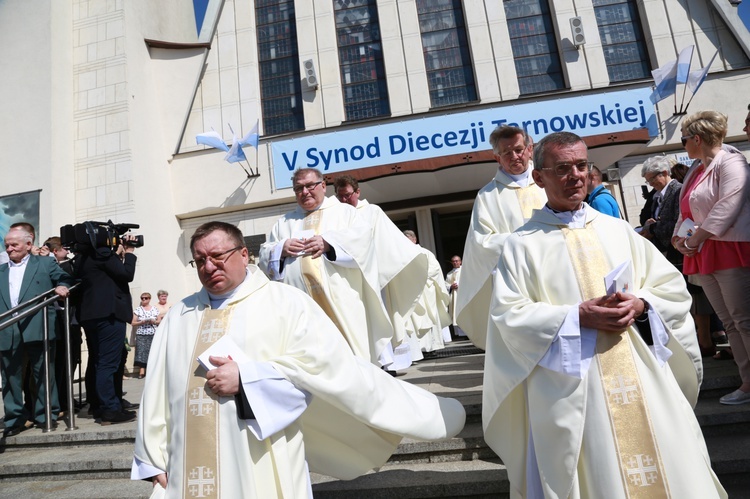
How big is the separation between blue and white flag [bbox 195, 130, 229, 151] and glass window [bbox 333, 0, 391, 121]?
9.96 ft

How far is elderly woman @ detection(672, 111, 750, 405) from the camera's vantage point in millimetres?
3473

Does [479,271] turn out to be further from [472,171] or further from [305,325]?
[472,171]

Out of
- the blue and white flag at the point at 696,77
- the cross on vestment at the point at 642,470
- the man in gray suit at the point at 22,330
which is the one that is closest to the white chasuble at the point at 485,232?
the cross on vestment at the point at 642,470

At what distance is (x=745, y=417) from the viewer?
343 cm

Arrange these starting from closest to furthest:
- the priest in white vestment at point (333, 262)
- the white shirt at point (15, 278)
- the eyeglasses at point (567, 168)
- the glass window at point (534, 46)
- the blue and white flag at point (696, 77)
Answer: the eyeglasses at point (567, 168) → the priest in white vestment at point (333, 262) → the white shirt at point (15, 278) → the blue and white flag at point (696, 77) → the glass window at point (534, 46)

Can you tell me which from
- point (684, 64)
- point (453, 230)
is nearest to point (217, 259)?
point (684, 64)

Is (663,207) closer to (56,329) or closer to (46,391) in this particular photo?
(46,391)

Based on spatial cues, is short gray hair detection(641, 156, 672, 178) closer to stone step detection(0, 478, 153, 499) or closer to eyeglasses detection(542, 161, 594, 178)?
eyeglasses detection(542, 161, 594, 178)

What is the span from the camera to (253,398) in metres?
2.16

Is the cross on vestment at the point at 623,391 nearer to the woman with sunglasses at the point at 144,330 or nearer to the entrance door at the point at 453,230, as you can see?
the woman with sunglasses at the point at 144,330

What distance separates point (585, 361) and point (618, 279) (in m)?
0.36

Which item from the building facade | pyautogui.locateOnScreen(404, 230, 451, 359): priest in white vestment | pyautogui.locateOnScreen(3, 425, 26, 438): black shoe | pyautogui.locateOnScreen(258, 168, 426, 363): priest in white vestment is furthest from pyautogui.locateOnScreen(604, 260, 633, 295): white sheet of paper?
the building facade

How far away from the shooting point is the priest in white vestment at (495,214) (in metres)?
3.68

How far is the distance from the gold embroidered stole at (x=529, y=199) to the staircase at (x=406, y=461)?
1460 mm
